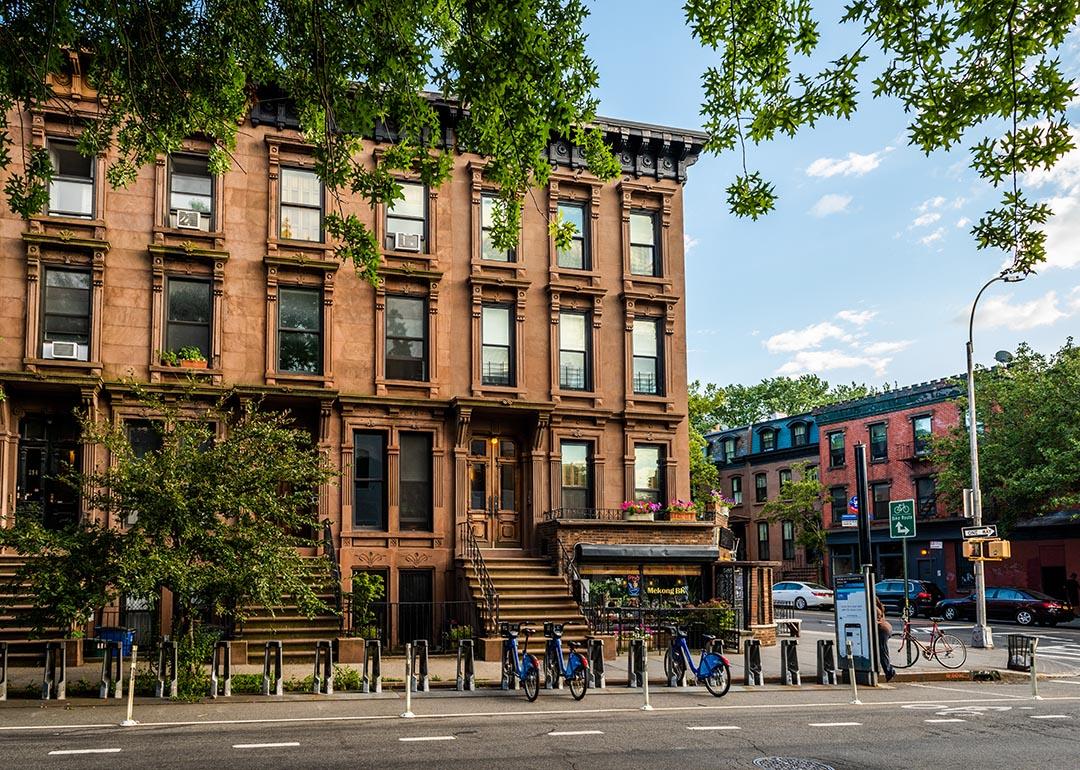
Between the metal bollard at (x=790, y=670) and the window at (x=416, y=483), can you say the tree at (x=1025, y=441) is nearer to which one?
the metal bollard at (x=790, y=670)

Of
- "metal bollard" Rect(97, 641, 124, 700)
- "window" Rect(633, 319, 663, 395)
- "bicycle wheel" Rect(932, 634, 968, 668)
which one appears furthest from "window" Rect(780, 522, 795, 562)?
"metal bollard" Rect(97, 641, 124, 700)

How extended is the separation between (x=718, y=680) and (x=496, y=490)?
10.3 m

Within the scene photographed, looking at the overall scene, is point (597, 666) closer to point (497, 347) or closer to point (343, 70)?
point (497, 347)

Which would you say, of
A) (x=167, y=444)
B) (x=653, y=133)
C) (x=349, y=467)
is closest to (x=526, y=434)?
(x=349, y=467)

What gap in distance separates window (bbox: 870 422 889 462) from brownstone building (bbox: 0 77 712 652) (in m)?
30.7

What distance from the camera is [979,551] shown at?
88.7 feet

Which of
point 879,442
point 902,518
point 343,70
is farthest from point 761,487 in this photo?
point 343,70

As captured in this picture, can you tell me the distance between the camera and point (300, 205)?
2602 cm

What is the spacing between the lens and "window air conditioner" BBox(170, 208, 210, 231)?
24.9 meters

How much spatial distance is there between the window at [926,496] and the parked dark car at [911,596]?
698 cm

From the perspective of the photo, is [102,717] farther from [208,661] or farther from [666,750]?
[666,750]

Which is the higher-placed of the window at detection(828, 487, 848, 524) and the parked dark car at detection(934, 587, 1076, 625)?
the window at detection(828, 487, 848, 524)

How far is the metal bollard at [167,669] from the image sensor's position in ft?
55.1

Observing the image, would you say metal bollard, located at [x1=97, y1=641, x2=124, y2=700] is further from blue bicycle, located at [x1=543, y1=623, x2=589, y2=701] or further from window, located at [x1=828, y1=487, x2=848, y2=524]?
window, located at [x1=828, y1=487, x2=848, y2=524]
